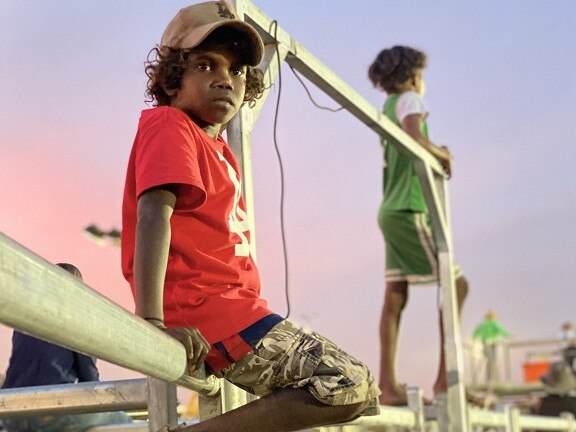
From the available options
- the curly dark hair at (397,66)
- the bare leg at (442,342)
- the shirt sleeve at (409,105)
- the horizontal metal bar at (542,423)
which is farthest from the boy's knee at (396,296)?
the horizontal metal bar at (542,423)

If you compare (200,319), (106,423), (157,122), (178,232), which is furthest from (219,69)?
(106,423)

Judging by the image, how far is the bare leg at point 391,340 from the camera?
420cm

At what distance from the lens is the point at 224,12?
198 cm

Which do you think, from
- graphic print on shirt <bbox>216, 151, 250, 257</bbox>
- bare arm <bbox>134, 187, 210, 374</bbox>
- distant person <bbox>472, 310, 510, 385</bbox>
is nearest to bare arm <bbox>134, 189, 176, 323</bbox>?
bare arm <bbox>134, 187, 210, 374</bbox>

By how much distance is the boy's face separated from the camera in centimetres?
193

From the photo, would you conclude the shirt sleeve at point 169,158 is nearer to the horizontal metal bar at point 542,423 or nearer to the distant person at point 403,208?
the distant person at point 403,208

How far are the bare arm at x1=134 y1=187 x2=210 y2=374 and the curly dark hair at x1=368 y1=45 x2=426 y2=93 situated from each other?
2.97 m

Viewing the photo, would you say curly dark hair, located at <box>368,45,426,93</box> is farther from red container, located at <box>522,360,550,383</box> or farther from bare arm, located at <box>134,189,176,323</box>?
red container, located at <box>522,360,550,383</box>

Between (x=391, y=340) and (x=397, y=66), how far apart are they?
1.18 metres

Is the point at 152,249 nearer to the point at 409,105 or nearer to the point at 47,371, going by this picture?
the point at 47,371

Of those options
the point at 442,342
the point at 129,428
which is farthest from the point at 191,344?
the point at 442,342

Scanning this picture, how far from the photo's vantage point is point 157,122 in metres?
1.81

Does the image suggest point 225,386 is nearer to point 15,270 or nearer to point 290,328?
point 290,328

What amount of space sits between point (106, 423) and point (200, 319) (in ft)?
6.81
